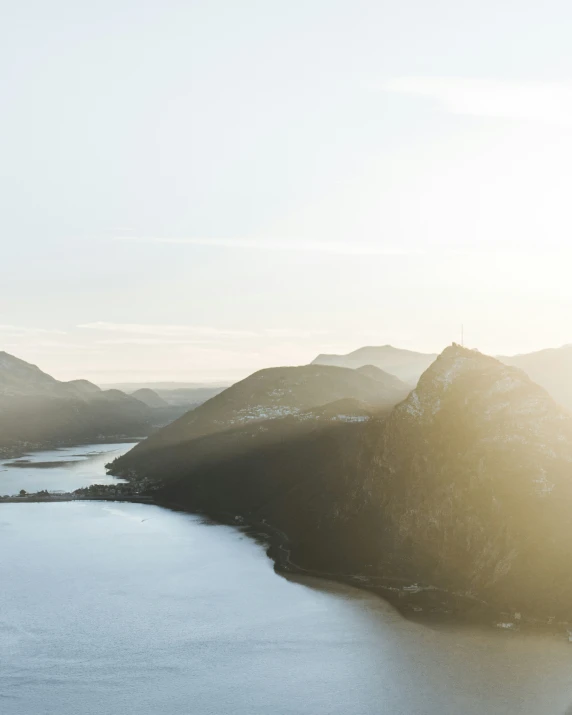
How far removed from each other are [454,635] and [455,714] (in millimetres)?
26565

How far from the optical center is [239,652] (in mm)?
102188

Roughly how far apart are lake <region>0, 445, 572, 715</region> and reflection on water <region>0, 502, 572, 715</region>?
24 centimetres

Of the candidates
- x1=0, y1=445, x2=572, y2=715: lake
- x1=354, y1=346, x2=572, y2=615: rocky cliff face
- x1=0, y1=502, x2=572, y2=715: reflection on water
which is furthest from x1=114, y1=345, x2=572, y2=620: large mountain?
x1=0, y1=502, x2=572, y2=715: reflection on water

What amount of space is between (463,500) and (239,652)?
5922 cm

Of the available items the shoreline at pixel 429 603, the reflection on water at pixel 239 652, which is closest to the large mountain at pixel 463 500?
the shoreline at pixel 429 603

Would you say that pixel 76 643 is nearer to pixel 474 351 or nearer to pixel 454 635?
pixel 454 635

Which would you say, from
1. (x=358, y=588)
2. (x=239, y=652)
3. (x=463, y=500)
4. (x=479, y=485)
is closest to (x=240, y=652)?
(x=239, y=652)

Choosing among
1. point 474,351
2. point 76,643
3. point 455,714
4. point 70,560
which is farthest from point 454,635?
point 70,560

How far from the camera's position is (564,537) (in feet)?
416

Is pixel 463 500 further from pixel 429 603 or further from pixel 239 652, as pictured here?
pixel 239 652

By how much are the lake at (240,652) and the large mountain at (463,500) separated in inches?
582

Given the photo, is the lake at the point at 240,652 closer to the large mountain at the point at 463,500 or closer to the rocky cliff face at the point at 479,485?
the large mountain at the point at 463,500

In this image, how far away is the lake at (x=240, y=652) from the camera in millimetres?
86438

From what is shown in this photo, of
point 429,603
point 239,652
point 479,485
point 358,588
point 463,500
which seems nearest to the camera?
point 239,652
